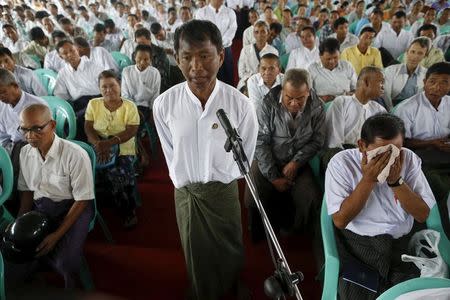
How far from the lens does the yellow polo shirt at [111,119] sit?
2.72 metres

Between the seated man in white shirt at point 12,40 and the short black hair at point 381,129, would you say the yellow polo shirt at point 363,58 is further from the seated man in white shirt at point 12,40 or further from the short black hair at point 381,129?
the seated man in white shirt at point 12,40

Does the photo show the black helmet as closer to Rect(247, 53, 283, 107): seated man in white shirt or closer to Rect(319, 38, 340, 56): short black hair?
Rect(247, 53, 283, 107): seated man in white shirt

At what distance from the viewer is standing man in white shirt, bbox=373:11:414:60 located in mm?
4789

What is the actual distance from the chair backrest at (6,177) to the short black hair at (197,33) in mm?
1480

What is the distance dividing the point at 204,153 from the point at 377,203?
0.86m

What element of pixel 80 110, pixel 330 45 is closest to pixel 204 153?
pixel 330 45

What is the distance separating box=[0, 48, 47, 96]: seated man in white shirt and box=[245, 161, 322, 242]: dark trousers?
253 centimetres

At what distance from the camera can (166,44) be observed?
535 cm

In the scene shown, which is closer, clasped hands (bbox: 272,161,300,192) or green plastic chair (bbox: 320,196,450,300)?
green plastic chair (bbox: 320,196,450,300)

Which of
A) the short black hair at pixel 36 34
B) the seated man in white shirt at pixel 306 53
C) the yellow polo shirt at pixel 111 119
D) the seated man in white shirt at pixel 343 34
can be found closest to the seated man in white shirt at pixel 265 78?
the seated man in white shirt at pixel 306 53

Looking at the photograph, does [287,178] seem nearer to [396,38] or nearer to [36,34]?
[396,38]

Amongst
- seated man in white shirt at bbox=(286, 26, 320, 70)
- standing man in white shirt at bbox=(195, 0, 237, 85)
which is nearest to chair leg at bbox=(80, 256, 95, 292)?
seated man in white shirt at bbox=(286, 26, 320, 70)

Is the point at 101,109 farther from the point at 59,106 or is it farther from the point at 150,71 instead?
the point at 150,71

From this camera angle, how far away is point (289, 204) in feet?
7.82
